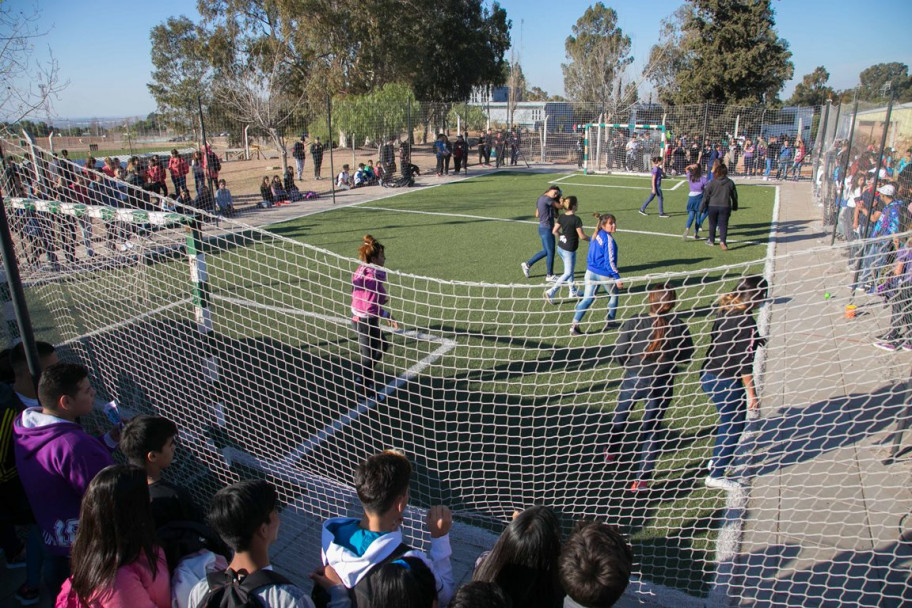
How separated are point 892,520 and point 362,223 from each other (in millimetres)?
13350

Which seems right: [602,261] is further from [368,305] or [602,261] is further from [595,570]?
[595,570]

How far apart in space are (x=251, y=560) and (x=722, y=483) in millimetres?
3698

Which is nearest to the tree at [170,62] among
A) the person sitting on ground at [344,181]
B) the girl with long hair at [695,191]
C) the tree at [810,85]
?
the person sitting on ground at [344,181]

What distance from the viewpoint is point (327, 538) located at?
2.54 metres

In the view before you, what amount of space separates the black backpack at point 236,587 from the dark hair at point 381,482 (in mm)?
457

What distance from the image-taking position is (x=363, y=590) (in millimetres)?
2229

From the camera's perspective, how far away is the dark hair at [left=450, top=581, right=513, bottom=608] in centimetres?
190

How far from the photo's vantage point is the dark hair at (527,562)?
234 cm

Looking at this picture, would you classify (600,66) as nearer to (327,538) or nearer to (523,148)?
(523,148)

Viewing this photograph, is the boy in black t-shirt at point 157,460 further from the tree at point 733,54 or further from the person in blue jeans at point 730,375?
the tree at point 733,54

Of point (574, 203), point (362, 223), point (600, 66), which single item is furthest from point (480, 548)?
point (600, 66)

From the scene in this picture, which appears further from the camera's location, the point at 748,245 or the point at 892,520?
the point at 748,245

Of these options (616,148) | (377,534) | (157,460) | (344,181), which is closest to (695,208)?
(377,534)

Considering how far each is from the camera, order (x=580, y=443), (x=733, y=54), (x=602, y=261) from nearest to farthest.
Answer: (x=580, y=443)
(x=602, y=261)
(x=733, y=54)
